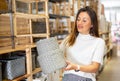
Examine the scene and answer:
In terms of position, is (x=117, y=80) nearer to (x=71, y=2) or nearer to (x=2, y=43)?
(x=71, y=2)

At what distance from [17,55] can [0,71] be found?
1.67 ft

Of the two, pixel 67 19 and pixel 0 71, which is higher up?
pixel 67 19

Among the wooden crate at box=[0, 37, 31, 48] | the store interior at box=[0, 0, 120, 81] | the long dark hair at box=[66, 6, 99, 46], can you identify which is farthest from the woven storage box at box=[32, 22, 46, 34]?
the long dark hair at box=[66, 6, 99, 46]

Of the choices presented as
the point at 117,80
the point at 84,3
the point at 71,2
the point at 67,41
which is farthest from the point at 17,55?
the point at 117,80

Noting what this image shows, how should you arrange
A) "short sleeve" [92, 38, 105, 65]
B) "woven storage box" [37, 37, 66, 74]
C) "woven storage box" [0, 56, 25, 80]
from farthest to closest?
1. "woven storage box" [0, 56, 25, 80]
2. "short sleeve" [92, 38, 105, 65]
3. "woven storage box" [37, 37, 66, 74]

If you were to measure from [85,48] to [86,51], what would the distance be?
3 cm

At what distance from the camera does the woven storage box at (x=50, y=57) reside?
1448 millimetres

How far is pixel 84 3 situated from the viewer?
4.55 metres

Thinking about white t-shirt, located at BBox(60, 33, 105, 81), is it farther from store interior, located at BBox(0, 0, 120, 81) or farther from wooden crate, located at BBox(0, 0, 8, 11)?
wooden crate, located at BBox(0, 0, 8, 11)

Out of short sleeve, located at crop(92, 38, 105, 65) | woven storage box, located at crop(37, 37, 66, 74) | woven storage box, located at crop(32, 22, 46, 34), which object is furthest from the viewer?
woven storage box, located at crop(32, 22, 46, 34)

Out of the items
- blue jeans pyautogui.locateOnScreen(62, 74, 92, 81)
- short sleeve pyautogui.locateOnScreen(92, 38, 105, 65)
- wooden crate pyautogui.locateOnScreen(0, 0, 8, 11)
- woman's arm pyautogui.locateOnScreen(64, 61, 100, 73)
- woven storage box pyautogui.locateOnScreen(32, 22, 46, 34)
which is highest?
wooden crate pyautogui.locateOnScreen(0, 0, 8, 11)

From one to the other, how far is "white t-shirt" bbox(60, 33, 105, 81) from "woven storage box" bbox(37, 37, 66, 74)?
11.5 inches

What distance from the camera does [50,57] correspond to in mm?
1444

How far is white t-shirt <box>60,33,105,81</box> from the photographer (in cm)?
171
